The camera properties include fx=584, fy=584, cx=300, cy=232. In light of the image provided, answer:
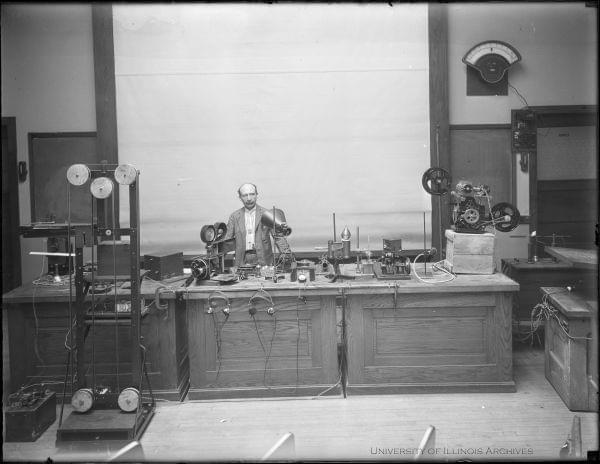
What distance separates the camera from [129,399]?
4.18 m

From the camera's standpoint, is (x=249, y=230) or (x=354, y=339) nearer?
(x=354, y=339)

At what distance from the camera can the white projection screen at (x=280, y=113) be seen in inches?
266

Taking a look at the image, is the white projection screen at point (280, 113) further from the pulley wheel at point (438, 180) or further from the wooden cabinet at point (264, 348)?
the wooden cabinet at point (264, 348)

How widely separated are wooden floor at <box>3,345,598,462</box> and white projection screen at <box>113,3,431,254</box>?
271 centimetres

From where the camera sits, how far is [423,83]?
6.77m

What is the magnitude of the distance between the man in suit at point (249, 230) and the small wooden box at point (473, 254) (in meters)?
1.95

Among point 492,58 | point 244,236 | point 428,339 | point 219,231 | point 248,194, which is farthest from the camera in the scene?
point 492,58

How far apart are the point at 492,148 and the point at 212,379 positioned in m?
4.22

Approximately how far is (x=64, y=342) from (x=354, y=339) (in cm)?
237

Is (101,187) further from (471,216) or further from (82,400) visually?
(471,216)

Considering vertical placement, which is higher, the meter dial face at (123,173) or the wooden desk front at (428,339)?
the meter dial face at (123,173)

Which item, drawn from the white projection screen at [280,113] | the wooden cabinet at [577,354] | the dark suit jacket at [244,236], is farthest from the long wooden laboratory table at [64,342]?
the wooden cabinet at [577,354]

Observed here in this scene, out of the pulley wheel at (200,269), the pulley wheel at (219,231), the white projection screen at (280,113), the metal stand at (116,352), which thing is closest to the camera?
the metal stand at (116,352)

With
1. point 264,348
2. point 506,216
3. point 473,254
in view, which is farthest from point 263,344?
point 506,216
